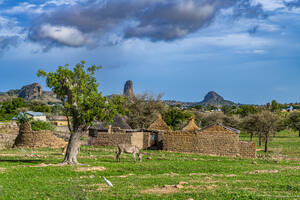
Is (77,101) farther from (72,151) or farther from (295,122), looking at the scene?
(295,122)

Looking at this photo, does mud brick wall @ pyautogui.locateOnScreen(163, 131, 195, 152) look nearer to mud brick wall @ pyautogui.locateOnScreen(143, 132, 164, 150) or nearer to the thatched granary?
mud brick wall @ pyautogui.locateOnScreen(143, 132, 164, 150)

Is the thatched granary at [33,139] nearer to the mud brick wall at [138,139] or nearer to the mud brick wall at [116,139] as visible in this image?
the mud brick wall at [116,139]

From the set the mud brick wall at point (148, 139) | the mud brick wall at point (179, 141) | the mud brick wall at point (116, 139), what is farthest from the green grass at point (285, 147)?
the mud brick wall at point (116, 139)

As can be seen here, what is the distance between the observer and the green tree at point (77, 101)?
889 inches

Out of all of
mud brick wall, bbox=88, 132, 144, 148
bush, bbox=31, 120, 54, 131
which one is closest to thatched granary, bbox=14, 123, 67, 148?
bush, bbox=31, 120, 54, 131

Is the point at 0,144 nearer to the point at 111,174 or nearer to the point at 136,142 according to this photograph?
the point at 136,142

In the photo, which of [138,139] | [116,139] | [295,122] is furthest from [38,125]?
[295,122]

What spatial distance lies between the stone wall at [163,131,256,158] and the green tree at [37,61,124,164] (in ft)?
39.2

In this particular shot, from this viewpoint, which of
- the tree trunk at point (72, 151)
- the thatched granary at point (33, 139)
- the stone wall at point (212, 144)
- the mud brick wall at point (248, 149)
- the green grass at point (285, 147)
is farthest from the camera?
the green grass at point (285, 147)

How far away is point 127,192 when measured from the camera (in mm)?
12719

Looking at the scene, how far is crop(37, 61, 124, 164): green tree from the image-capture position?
74.1 ft

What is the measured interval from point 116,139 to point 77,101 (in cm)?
1541

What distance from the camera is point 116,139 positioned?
3772cm

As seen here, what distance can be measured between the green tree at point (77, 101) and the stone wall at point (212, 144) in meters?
12.0
